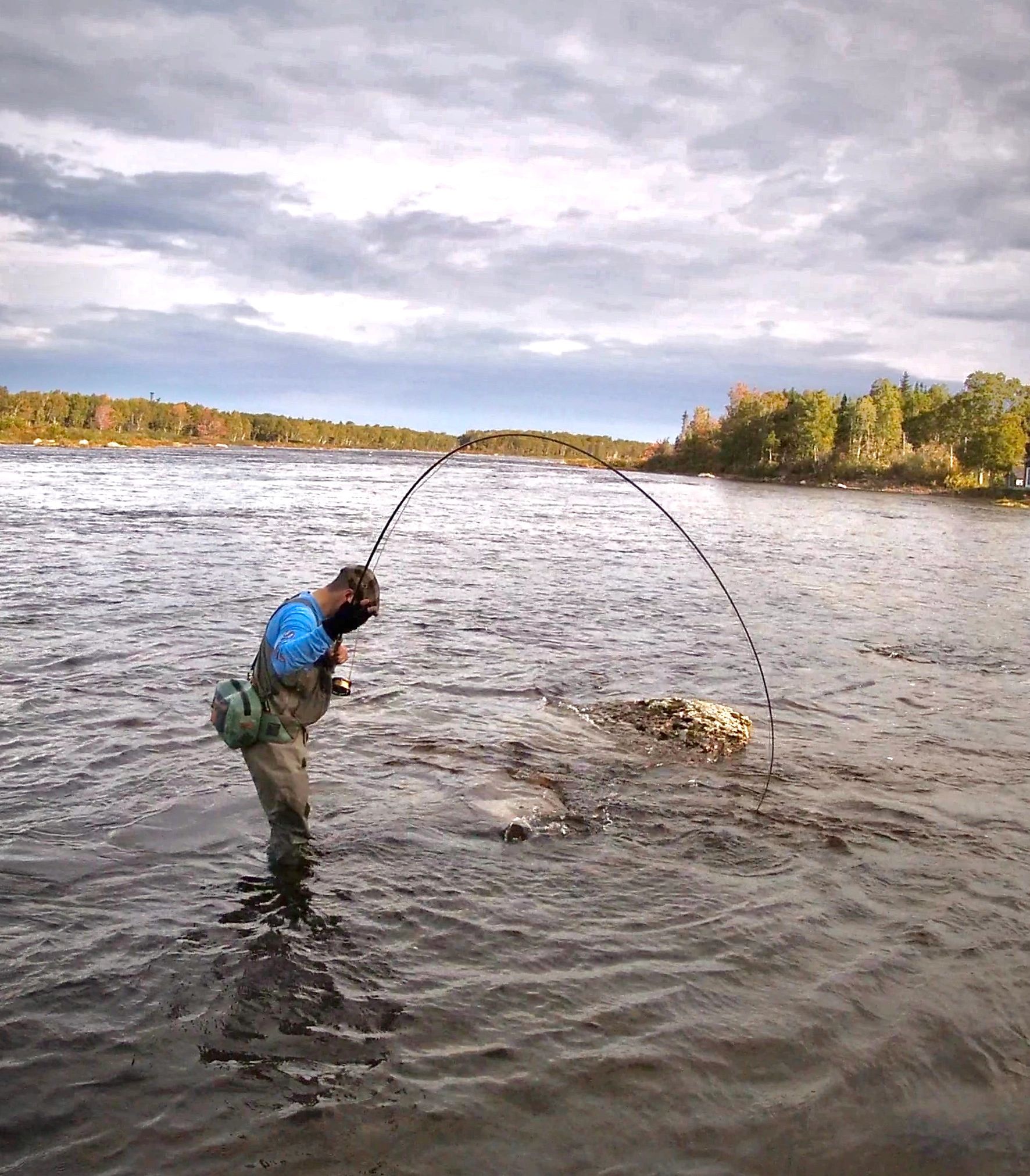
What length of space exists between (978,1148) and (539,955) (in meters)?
2.41

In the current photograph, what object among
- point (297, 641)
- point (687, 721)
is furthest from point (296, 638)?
point (687, 721)

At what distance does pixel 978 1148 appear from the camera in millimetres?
4402

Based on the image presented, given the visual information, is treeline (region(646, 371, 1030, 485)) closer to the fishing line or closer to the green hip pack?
the fishing line

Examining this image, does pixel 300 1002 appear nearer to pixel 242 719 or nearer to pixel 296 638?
pixel 242 719

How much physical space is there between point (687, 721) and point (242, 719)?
17.8 feet

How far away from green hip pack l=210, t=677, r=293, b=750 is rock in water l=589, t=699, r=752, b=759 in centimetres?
479

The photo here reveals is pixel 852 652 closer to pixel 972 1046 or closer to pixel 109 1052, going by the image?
pixel 972 1046

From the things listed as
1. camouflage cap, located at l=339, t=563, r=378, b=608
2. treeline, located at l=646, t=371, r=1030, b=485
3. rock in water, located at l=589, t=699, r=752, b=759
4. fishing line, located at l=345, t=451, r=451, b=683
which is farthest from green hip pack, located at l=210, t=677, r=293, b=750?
treeline, located at l=646, t=371, r=1030, b=485

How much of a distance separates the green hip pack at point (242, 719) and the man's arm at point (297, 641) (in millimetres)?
258

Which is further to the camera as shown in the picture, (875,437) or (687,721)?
(875,437)

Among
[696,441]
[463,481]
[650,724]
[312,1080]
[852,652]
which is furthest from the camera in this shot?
[696,441]

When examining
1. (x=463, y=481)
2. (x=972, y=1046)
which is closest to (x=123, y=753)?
(x=972, y=1046)

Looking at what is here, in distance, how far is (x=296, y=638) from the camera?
6281 millimetres

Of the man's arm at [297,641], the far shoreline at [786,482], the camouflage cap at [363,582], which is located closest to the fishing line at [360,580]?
the camouflage cap at [363,582]
